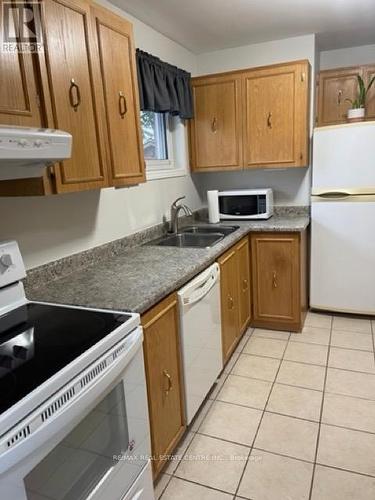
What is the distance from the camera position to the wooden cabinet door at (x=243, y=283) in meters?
2.72

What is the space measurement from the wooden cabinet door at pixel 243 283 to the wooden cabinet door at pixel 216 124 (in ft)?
2.68

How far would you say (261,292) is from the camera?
3.04 meters

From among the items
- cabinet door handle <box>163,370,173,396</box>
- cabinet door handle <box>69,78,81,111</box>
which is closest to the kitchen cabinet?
cabinet door handle <box>163,370,173,396</box>

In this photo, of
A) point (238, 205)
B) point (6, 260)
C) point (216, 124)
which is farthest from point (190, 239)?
point (6, 260)

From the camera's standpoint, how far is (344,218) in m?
2.97

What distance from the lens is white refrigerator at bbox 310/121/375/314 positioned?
282cm

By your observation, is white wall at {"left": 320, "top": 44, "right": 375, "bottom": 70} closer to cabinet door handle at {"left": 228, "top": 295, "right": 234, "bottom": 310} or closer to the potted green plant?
the potted green plant

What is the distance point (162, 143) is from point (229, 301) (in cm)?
148

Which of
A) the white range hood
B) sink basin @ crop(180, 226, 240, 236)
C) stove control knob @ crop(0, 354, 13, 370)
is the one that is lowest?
stove control knob @ crop(0, 354, 13, 370)

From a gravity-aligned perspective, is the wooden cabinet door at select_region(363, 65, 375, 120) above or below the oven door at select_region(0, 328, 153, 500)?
above

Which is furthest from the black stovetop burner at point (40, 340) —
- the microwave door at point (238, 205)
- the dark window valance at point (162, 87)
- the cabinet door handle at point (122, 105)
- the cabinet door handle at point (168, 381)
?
the microwave door at point (238, 205)

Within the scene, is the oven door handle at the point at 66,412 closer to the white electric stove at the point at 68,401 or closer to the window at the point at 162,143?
the white electric stove at the point at 68,401

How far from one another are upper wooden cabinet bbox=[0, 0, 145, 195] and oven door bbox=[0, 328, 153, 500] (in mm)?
762

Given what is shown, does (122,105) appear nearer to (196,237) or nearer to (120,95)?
(120,95)
